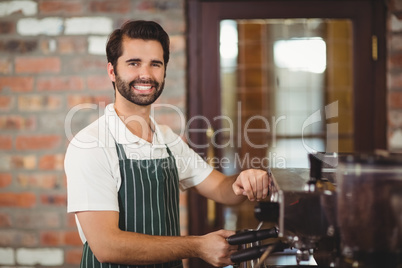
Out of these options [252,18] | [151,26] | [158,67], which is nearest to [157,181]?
[158,67]

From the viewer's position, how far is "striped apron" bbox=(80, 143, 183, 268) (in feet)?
4.30

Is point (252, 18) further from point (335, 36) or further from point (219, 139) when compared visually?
point (219, 139)

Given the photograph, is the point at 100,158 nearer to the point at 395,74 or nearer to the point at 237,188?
the point at 237,188

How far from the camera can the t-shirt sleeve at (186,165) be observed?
1.62 metres

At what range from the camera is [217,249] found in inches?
44.3

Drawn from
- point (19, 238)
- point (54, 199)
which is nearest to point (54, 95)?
point (54, 199)

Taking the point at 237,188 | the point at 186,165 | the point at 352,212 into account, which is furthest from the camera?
the point at 186,165

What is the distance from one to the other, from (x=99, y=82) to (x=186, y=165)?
0.71 m

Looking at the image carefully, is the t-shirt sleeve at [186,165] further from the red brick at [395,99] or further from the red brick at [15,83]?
the red brick at [395,99]

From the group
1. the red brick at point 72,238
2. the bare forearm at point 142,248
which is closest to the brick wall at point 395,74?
the bare forearm at point 142,248

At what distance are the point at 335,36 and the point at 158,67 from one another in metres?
1.20

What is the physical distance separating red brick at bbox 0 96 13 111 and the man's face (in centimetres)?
84

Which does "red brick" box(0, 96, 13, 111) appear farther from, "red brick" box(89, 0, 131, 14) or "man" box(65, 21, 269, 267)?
"man" box(65, 21, 269, 267)

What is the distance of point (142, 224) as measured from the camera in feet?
Answer: 4.35
